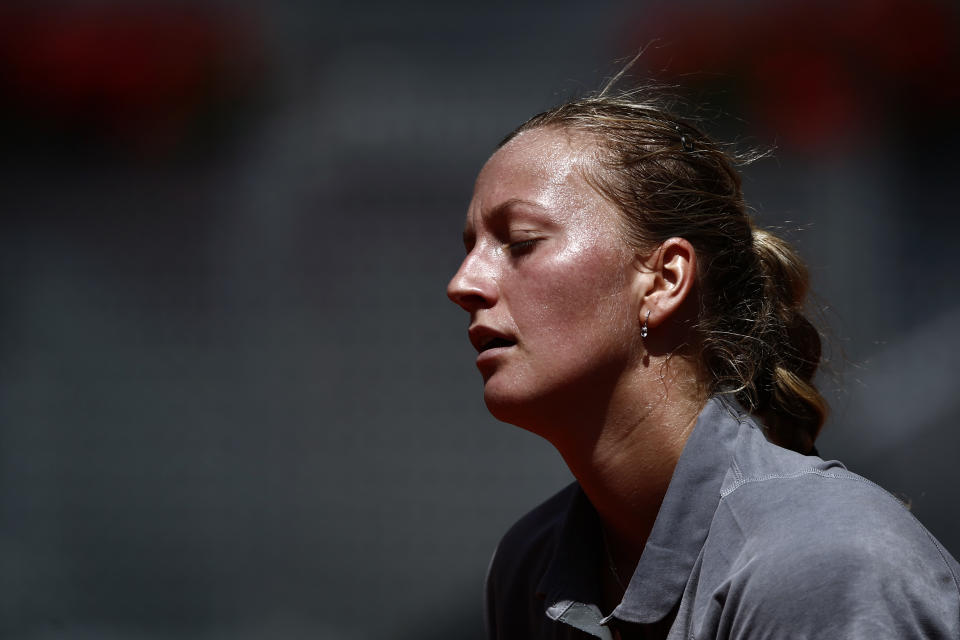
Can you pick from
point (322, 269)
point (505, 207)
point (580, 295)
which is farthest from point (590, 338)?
point (322, 269)

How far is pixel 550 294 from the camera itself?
1.71 meters

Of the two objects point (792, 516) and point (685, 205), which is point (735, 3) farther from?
point (792, 516)

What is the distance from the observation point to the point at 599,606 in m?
1.72

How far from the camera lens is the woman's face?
1699mm

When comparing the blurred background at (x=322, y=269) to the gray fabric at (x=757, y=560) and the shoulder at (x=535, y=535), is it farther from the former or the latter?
the gray fabric at (x=757, y=560)

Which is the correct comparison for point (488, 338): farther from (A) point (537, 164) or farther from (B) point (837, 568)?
(B) point (837, 568)

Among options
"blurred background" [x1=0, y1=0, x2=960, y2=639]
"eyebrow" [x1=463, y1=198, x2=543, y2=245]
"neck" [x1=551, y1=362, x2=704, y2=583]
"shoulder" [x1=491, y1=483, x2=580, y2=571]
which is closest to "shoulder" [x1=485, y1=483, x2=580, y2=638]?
"shoulder" [x1=491, y1=483, x2=580, y2=571]

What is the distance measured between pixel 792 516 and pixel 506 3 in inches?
146

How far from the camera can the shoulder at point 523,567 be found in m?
1.93

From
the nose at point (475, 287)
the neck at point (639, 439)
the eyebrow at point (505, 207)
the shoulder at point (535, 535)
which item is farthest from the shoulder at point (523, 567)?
the eyebrow at point (505, 207)

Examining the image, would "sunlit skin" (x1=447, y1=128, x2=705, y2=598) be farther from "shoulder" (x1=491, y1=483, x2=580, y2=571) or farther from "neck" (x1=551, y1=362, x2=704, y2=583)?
"shoulder" (x1=491, y1=483, x2=580, y2=571)

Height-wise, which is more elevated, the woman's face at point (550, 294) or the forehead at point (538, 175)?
the forehead at point (538, 175)

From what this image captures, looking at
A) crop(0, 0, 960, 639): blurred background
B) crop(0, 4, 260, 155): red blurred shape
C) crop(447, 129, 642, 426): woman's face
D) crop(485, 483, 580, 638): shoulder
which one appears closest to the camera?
crop(447, 129, 642, 426): woman's face

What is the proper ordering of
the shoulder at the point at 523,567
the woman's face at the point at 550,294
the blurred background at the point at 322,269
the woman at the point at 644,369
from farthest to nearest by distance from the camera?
the blurred background at the point at 322,269
the shoulder at the point at 523,567
the woman's face at the point at 550,294
the woman at the point at 644,369
